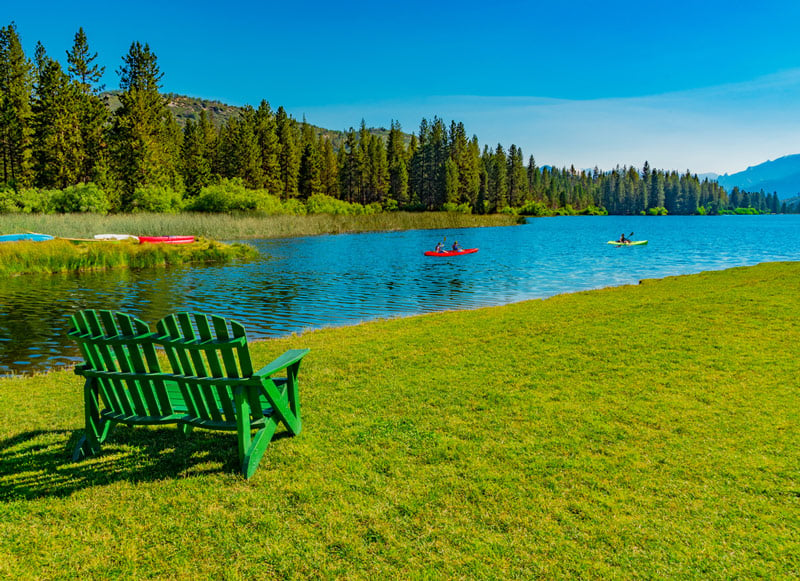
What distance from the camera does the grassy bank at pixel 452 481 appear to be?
3.75 m

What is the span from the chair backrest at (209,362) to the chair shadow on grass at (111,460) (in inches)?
23.6

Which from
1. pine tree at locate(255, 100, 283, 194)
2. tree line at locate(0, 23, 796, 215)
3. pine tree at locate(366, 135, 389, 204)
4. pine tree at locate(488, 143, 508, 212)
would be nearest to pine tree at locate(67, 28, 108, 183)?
tree line at locate(0, 23, 796, 215)

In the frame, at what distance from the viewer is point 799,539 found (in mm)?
3895

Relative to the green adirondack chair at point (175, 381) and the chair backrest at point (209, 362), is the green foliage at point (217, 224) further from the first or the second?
the chair backrest at point (209, 362)

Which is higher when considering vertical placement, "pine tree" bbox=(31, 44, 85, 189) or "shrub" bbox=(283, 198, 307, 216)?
"pine tree" bbox=(31, 44, 85, 189)

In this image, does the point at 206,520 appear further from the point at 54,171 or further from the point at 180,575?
the point at 54,171

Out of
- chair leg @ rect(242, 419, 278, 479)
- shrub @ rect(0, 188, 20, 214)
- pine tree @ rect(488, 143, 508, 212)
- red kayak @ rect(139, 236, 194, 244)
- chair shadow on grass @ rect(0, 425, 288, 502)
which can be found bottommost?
chair shadow on grass @ rect(0, 425, 288, 502)

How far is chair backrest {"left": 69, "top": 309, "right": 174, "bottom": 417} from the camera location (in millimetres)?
4988

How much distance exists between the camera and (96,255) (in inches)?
1177

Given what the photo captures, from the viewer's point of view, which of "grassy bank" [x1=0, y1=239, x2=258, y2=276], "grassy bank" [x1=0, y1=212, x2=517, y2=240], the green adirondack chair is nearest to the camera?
the green adirondack chair

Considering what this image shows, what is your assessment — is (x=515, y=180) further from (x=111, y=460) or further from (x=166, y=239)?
(x=111, y=460)

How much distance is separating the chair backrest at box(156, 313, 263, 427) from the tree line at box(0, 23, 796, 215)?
53.4 metres

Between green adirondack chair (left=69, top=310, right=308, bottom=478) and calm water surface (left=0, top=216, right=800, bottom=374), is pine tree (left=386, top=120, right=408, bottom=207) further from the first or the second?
green adirondack chair (left=69, top=310, right=308, bottom=478)

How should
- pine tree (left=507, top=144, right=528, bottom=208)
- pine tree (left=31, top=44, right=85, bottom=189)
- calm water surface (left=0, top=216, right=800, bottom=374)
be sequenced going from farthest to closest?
pine tree (left=507, top=144, right=528, bottom=208), pine tree (left=31, top=44, right=85, bottom=189), calm water surface (left=0, top=216, right=800, bottom=374)
